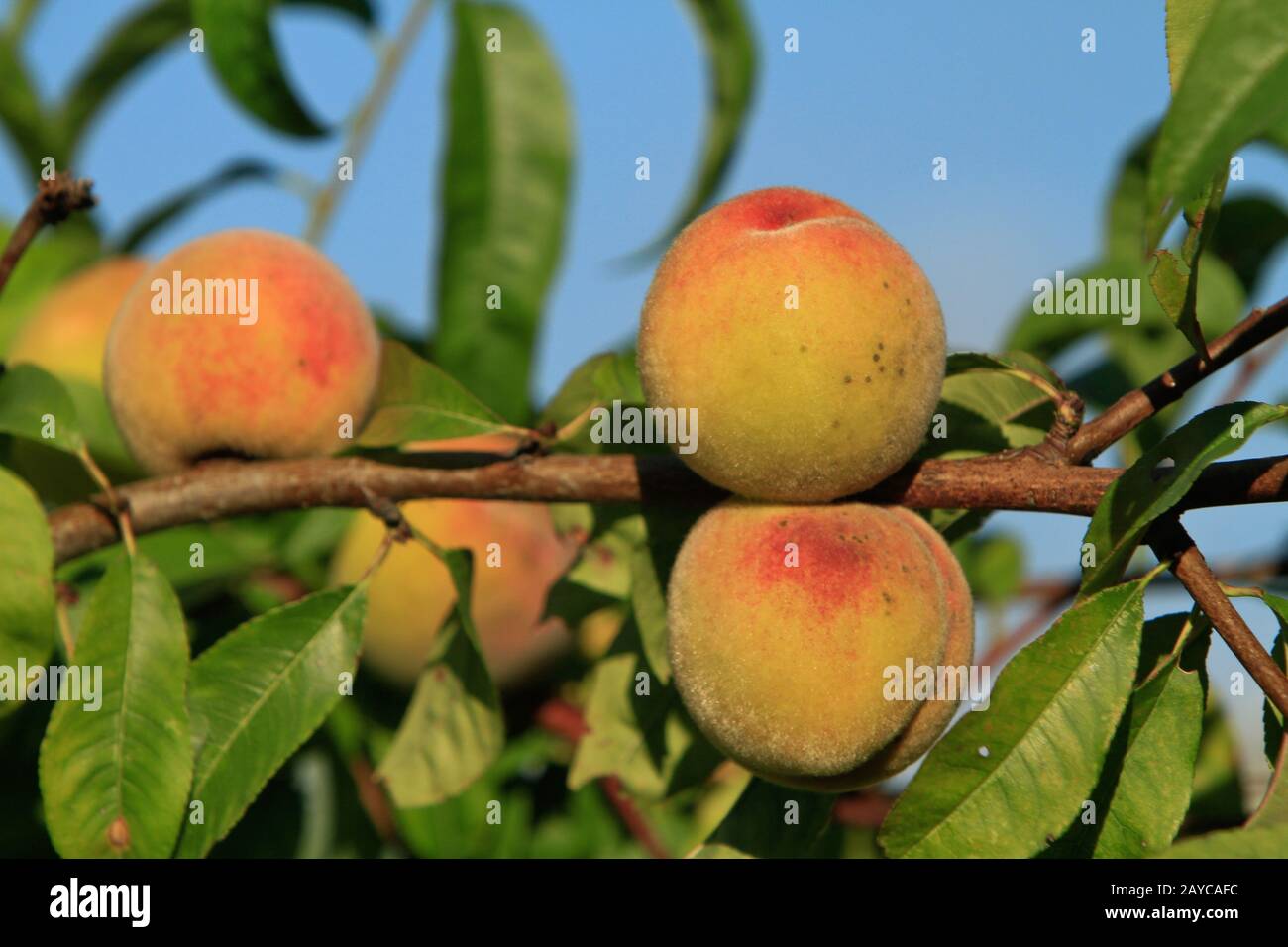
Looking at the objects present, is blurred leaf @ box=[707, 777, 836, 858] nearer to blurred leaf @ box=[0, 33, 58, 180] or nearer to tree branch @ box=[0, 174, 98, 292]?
tree branch @ box=[0, 174, 98, 292]

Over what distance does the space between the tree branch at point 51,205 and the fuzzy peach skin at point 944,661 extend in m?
0.95

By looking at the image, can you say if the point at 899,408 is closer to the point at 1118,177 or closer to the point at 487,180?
the point at 487,180

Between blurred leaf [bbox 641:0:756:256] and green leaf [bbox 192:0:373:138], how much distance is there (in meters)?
0.71

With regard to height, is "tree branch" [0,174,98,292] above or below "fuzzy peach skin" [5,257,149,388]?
above

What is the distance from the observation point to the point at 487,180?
7.01 ft

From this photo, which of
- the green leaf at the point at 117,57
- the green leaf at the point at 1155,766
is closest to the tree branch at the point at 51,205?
the green leaf at the point at 1155,766

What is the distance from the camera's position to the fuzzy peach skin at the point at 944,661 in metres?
1.30

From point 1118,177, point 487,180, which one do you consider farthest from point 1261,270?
point 487,180

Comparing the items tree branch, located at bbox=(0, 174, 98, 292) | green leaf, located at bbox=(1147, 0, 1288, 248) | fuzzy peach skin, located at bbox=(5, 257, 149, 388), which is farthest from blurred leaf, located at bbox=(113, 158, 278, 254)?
green leaf, located at bbox=(1147, 0, 1288, 248)

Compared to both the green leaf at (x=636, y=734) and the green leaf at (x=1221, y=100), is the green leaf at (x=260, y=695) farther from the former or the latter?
the green leaf at (x=1221, y=100)

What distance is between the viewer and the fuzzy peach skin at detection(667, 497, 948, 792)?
120 cm

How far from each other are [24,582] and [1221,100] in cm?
117

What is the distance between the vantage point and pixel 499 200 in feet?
7.02
